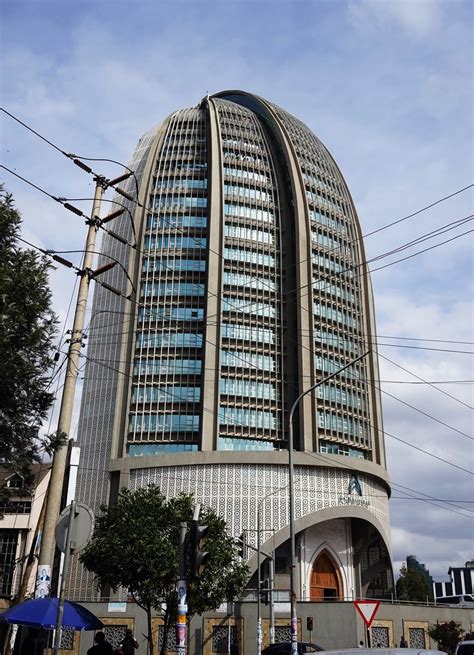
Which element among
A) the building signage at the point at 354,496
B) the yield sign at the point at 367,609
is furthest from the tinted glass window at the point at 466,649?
the building signage at the point at 354,496

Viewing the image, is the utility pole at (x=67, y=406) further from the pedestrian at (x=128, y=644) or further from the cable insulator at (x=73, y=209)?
the pedestrian at (x=128, y=644)

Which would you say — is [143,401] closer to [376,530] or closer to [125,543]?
[376,530]

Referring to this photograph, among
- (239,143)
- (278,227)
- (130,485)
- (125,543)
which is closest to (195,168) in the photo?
(239,143)

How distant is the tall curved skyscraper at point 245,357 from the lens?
2408 inches

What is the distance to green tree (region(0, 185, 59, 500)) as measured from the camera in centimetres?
1528

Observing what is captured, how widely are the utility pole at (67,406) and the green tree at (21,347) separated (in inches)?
27.3

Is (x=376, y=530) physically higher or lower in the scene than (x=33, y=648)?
higher

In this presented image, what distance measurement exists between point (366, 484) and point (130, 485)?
2326cm

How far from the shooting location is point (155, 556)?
103 feet

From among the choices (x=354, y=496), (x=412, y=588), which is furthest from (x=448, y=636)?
(x=412, y=588)

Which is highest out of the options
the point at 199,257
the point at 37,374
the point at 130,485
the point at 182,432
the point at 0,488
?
the point at 199,257

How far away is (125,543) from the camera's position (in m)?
32.7

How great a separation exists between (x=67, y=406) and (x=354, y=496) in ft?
174

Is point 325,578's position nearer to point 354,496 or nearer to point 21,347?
point 354,496
